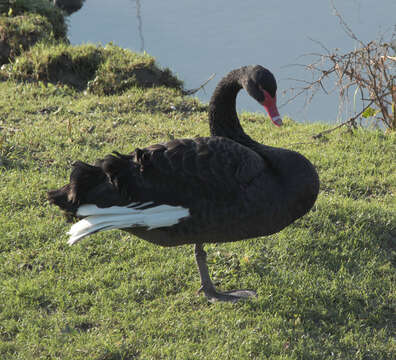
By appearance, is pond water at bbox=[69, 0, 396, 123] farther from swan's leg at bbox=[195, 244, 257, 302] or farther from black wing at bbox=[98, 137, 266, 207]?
black wing at bbox=[98, 137, 266, 207]

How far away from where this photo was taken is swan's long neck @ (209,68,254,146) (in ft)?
11.1

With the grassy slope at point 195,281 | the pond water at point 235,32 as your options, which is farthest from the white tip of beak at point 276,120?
the pond water at point 235,32

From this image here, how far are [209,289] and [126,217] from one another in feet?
2.53

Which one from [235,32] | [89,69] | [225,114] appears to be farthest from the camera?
[235,32]


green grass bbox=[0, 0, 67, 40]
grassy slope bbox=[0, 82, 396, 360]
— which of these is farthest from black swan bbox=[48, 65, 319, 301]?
green grass bbox=[0, 0, 67, 40]

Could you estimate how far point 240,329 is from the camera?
120 inches

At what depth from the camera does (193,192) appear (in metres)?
2.88

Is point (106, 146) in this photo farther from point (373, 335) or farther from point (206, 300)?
point (373, 335)

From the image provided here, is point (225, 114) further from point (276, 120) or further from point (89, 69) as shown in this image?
point (89, 69)

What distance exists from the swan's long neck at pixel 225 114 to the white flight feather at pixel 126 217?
2.46 ft

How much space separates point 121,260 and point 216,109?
44.3 inches

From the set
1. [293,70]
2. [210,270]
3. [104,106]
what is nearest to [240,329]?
[210,270]

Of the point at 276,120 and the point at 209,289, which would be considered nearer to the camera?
the point at 276,120

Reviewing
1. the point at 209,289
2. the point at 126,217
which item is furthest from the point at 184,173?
the point at 209,289
